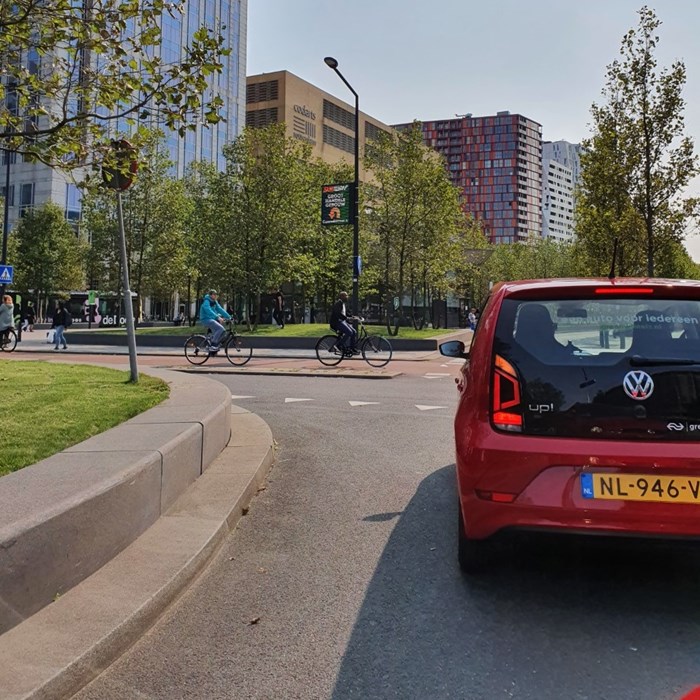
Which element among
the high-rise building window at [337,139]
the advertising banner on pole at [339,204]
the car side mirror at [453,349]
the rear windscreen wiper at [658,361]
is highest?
the high-rise building window at [337,139]

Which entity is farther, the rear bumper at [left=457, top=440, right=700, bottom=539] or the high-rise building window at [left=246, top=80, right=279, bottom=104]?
the high-rise building window at [left=246, top=80, right=279, bottom=104]

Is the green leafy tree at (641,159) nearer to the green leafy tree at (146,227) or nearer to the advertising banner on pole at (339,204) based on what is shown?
the advertising banner on pole at (339,204)

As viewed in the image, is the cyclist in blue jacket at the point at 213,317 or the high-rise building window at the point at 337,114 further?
the high-rise building window at the point at 337,114

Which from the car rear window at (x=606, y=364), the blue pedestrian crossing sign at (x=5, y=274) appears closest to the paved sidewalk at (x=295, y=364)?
the blue pedestrian crossing sign at (x=5, y=274)

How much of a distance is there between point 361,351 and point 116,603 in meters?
13.9

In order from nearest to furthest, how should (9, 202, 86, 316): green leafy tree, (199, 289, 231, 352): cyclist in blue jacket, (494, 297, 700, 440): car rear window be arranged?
1. (494, 297, 700, 440): car rear window
2. (199, 289, 231, 352): cyclist in blue jacket
3. (9, 202, 86, 316): green leafy tree

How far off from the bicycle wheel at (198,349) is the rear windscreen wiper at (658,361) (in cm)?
1452

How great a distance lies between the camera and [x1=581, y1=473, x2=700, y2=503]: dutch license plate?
3.02 m

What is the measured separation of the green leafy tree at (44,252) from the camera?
5128cm

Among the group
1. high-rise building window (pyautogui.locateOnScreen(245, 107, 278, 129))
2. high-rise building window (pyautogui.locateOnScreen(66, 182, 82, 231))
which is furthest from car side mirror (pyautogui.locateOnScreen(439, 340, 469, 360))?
high-rise building window (pyautogui.locateOnScreen(245, 107, 278, 129))

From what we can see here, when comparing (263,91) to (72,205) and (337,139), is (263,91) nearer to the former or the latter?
(337,139)

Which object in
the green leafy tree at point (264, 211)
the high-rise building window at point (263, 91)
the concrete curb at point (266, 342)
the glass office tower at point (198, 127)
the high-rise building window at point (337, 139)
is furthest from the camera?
the high-rise building window at point (337, 139)

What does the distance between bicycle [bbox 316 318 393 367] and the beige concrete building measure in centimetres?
6081

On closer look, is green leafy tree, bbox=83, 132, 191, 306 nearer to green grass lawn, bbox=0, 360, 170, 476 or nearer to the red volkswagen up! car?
green grass lawn, bbox=0, 360, 170, 476
